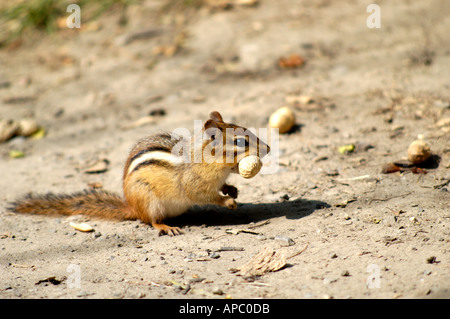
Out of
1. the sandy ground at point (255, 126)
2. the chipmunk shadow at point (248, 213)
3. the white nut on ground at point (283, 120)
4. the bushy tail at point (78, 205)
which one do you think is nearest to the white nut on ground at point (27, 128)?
the sandy ground at point (255, 126)

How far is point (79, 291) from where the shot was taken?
2895 mm

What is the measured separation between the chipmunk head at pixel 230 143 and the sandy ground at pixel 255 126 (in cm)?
51

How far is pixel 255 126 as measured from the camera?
522 centimetres

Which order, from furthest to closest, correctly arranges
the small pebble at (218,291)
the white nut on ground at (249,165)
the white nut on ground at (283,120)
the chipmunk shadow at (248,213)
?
the white nut on ground at (283,120)
the chipmunk shadow at (248,213)
the white nut on ground at (249,165)
the small pebble at (218,291)

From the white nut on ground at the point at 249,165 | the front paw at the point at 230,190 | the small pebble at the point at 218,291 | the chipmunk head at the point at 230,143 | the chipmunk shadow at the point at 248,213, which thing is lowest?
the small pebble at the point at 218,291

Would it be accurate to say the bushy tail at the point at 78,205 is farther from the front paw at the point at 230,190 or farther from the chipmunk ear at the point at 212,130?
the chipmunk ear at the point at 212,130

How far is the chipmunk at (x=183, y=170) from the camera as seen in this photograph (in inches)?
144

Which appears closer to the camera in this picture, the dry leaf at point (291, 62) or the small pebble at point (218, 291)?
the small pebble at point (218, 291)

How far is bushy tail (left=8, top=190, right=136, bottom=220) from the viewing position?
4.02 m

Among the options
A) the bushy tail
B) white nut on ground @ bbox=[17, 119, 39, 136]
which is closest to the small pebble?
the bushy tail

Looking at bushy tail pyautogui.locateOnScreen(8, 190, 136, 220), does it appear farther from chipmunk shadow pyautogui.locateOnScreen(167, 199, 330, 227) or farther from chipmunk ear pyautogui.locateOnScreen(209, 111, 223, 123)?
chipmunk ear pyautogui.locateOnScreen(209, 111, 223, 123)

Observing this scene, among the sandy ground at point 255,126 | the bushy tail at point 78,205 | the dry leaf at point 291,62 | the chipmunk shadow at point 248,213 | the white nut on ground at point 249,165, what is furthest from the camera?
the dry leaf at point 291,62

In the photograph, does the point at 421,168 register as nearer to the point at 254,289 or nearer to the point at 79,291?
the point at 254,289

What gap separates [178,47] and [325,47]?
6.68 feet
